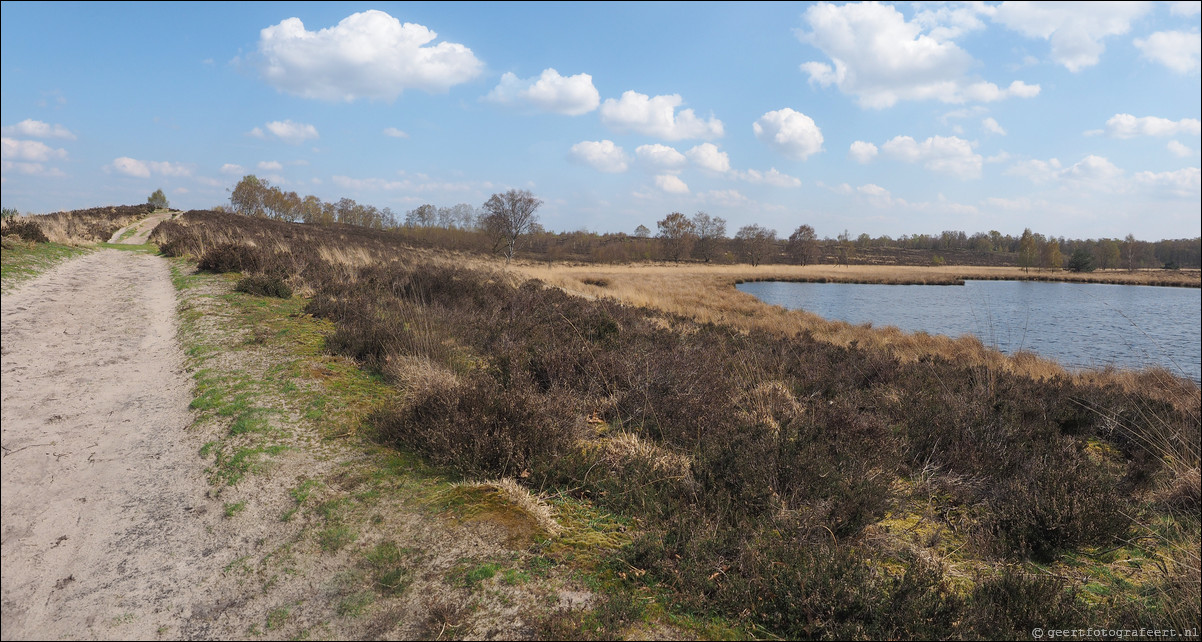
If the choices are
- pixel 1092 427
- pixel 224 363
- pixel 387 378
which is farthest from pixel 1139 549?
pixel 224 363

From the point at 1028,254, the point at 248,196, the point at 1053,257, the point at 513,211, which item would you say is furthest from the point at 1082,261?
the point at 248,196

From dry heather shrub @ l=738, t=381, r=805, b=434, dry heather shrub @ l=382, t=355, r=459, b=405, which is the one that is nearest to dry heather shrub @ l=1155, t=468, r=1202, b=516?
dry heather shrub @ l=738, t=381, r=805, b=434

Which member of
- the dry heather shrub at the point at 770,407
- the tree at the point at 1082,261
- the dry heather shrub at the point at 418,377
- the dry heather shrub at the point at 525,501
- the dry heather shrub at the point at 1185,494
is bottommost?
the dry heather shrub at the point at 1185,494

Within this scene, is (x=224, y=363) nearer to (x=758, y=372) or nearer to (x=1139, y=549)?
(x=758, y=372)

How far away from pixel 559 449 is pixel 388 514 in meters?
1.40

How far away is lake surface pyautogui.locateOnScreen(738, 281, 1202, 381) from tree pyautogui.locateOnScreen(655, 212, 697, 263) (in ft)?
136

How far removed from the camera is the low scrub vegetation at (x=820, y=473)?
9.24ft

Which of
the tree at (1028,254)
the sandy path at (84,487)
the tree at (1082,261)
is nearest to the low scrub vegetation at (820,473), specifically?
the sandy path at (84,487)

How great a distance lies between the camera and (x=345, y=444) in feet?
14.5

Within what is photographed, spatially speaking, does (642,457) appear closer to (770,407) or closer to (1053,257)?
(770,407)

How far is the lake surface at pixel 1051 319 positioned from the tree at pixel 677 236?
41566 mm

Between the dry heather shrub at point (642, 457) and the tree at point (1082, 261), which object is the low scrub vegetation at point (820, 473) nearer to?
the dry heather shrub at point (642, 457)

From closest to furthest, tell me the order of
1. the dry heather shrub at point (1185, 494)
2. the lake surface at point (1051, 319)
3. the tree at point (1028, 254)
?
the dry heather shrub at point (1185, 494) < the lake surface at point (1051, 319) < the tree at point (1028, 254)

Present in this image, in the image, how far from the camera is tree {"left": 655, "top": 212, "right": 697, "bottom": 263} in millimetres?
85750
